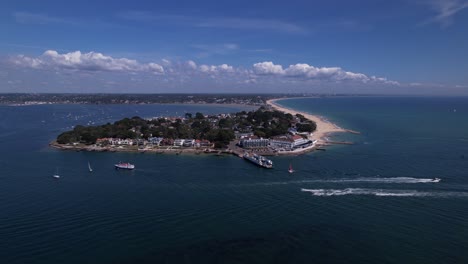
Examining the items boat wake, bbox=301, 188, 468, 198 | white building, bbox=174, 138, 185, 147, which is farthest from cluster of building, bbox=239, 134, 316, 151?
boat wake, bbox=301, 188, 468, 198

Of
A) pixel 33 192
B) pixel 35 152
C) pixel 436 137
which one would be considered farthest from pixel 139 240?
pixel 436 137

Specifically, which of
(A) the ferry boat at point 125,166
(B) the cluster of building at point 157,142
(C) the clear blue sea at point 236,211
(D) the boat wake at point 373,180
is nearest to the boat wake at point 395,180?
(D) the boat wake at point 373,180

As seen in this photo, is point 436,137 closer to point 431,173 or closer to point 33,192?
point 431,173

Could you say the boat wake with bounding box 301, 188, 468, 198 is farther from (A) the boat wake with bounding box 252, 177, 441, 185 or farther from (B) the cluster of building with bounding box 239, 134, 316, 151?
(B) the cluster of building with bounding box 239, 134, 316, 151

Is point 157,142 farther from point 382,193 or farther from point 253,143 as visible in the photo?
point 382,193

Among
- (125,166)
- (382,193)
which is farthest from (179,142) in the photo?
(382,193)

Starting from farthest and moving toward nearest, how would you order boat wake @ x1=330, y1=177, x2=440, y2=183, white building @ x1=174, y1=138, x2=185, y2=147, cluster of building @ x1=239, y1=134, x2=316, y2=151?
1. white building @ x1=174, y1=138, x2=185, y2=147
2. cluster of building @ x1=239, y1=134, x2=316, y2=151
3. boat wake @ x1=330, y1=177, x2=440, y2=183
